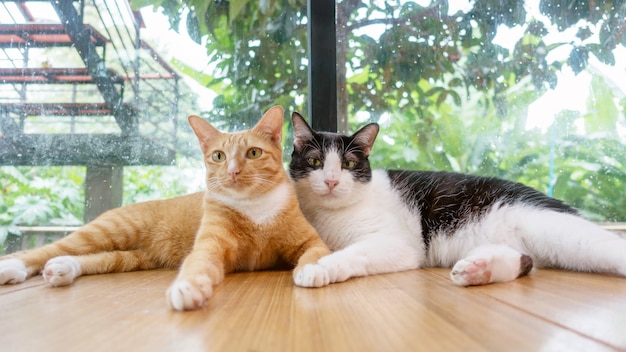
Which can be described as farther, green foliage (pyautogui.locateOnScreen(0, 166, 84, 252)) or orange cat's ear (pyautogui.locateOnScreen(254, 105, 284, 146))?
green foliage (pyautogui.locateOnScreen(0, 166, 84, 252))

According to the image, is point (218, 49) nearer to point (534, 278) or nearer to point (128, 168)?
point (128, 168)

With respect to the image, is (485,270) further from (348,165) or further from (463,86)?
(463,86)

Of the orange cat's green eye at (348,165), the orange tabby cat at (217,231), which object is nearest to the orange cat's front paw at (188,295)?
the orange tabby cat at (217,231)

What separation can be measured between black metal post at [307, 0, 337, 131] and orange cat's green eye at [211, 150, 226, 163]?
0.79 metres

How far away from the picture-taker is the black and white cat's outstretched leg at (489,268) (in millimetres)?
1363

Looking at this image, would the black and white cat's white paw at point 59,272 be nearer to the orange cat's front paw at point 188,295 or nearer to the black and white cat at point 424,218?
the orange cat's front paw at point 188,295

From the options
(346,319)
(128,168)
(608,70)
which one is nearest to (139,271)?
(128,168)

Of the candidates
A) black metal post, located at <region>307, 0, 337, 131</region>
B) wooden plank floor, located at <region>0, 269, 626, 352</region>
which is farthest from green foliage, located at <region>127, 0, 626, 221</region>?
wooden plank floor, located at <region>0, 269, 626, 352</region>

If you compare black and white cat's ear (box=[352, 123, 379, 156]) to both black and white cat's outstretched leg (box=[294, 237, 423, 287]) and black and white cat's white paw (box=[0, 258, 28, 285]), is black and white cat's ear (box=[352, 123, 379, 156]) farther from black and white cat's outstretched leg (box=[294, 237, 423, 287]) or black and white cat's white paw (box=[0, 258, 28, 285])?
black and white cat's white paw (box=[0, 258, 28, 285])

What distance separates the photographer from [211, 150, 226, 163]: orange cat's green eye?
1.77m

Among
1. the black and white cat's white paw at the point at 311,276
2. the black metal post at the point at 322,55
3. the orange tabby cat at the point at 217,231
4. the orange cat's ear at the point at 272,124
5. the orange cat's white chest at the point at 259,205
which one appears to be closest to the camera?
the black and white cat's white paw at the point at 311,276

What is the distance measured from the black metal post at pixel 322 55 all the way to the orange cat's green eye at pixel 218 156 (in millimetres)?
792

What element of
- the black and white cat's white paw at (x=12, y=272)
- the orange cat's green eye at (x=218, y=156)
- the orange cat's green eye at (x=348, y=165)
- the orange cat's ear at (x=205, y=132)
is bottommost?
the black and white cat's white paw at (x=12, y=272)

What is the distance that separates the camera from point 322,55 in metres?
2.39
